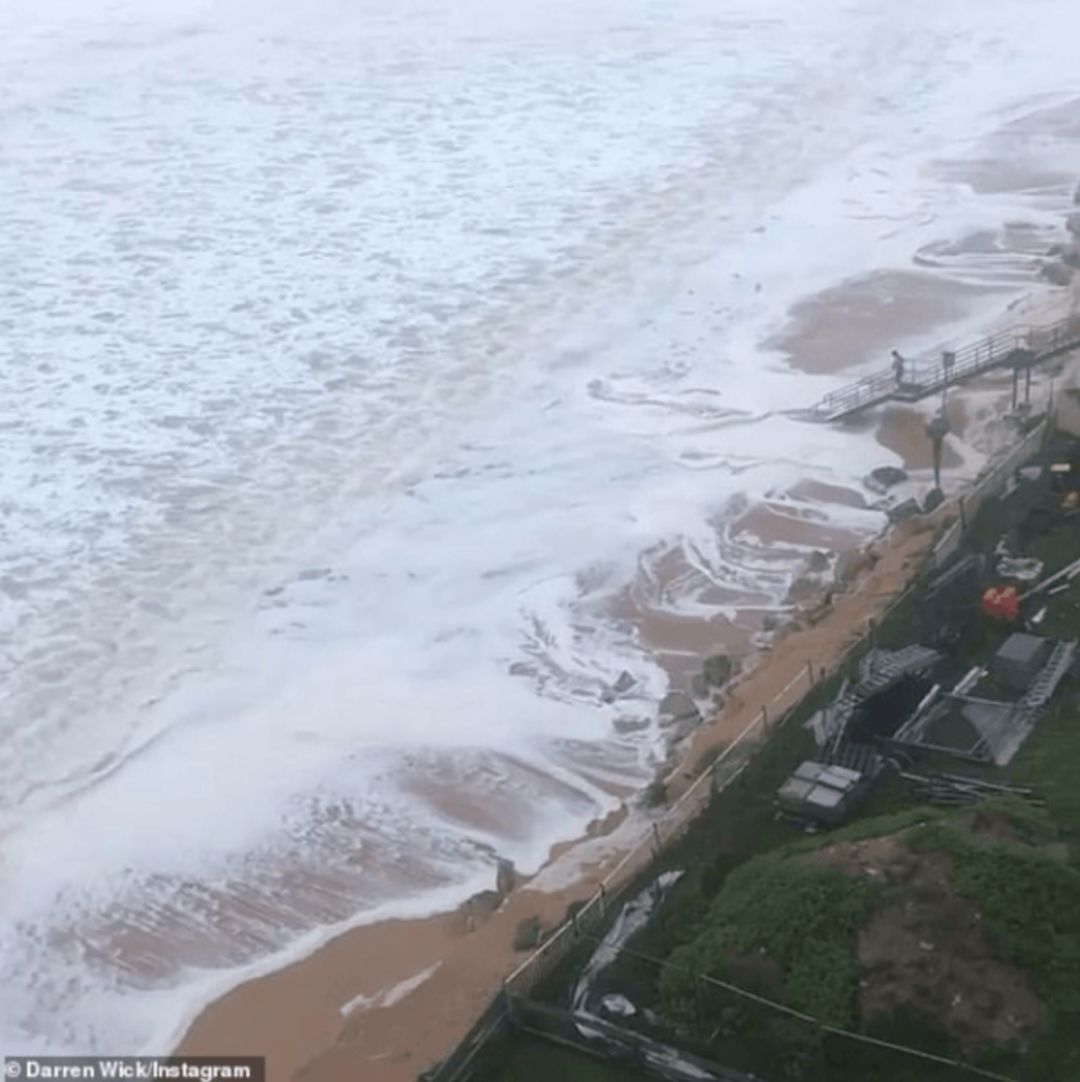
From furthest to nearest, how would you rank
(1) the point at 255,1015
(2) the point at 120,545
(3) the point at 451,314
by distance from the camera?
1. (3) the point at 451,314
2. (2) the point at 120,545
3. (1) the point at 255,1015

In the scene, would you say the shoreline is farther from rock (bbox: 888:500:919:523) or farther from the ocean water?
rock (bbox: 888:500:919:523)

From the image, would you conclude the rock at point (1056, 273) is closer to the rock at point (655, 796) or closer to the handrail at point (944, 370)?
the handrail at point (944, 370)

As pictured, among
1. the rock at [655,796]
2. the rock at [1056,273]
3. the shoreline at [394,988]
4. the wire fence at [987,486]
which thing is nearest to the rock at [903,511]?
the wire fence at [987,486]

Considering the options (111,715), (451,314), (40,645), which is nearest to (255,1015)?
(111,715)

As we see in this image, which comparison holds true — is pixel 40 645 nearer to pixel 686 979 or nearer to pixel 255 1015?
pixel 255 1015

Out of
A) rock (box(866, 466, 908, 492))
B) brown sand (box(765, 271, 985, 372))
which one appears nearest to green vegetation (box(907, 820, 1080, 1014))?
rock (box(866, 466, 908, 492))

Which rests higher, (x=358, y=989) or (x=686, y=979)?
(x=686, y=979)
